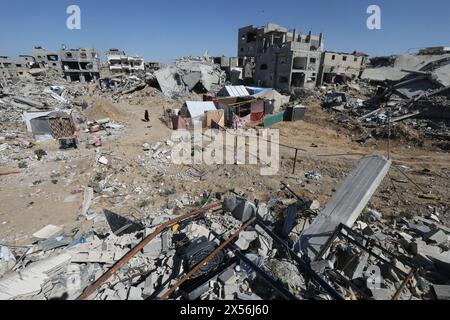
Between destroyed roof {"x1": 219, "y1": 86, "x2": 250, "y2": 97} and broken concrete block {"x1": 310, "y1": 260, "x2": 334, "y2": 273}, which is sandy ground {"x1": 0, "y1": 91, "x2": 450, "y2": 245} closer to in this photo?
broken concrete block {"x1": 310, "y1": 260, "x2": 334, "y2": 273}

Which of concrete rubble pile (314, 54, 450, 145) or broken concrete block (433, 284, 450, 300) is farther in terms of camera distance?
concrete rubble pile (314, 54, 450, 145)

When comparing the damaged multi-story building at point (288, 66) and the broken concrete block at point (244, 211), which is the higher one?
the damaged multi-story building at point (288, 66)

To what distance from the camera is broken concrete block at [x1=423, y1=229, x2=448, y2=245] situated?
200 inches

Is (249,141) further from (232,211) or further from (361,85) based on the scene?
(361,85)

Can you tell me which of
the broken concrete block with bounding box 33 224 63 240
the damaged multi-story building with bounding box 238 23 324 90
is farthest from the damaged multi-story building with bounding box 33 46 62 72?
the broken concrete block with bounding box 33 224 63 240

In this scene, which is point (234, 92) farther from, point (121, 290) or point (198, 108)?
point (121, 290)

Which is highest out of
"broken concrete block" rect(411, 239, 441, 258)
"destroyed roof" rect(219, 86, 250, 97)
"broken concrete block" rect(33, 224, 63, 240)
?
"destroyed roof" rect(219, 86, 250, 97)

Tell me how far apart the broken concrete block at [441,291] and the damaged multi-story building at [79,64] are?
179 feet

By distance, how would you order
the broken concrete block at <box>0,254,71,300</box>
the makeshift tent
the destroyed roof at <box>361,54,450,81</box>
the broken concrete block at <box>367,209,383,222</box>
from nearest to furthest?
the broken concrete block at <box>0,254,71,300</box> → the broken concrete block at <box>367,209,383,222</box> → the makeshift tent → the destroyed roof at <box>361,54,450,81</box>

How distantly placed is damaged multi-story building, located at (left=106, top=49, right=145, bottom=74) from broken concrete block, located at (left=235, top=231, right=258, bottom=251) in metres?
56.6

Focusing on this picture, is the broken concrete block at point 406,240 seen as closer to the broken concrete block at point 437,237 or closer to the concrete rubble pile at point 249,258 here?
the concrete rubble pile at point 249,258

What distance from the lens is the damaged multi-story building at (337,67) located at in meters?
34.5

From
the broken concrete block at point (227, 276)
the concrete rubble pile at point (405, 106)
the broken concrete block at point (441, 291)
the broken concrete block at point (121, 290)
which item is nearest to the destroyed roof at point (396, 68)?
the concrete rubble pile at point (405, 106)
